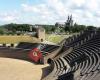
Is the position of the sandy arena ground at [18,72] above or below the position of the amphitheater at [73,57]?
below

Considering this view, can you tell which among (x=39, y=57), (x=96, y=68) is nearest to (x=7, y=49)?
(x=39, y=57)

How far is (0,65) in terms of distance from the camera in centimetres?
3266

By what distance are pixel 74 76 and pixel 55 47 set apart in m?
22.0

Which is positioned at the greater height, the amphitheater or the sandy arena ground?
the amphitheater

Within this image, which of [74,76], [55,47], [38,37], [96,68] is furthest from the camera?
[38,37]

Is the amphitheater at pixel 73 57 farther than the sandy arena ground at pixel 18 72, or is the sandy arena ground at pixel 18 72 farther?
the sandy arena ground at pixel 18 72

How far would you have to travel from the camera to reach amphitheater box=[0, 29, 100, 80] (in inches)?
688

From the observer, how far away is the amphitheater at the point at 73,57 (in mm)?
17469

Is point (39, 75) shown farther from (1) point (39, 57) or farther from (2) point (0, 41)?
(2) point (0, 41)

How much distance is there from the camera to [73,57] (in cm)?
2867

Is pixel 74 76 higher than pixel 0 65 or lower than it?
higher

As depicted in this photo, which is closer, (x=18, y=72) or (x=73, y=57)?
(x=18, y=72)

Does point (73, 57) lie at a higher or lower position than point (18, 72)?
higher

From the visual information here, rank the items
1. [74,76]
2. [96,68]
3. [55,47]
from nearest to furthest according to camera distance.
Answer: [74,76] < [96,68] < [55,47]
